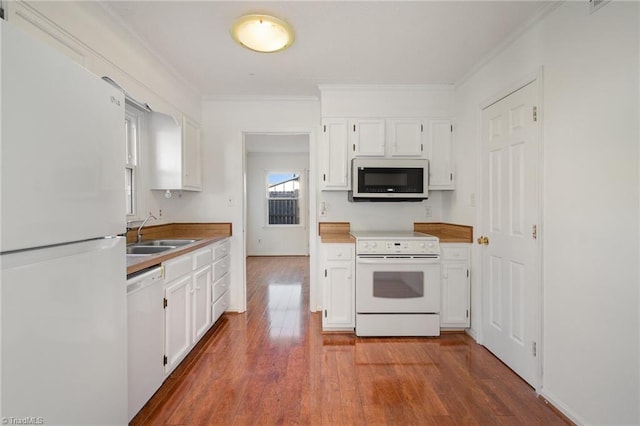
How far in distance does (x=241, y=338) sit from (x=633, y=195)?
2.82 m

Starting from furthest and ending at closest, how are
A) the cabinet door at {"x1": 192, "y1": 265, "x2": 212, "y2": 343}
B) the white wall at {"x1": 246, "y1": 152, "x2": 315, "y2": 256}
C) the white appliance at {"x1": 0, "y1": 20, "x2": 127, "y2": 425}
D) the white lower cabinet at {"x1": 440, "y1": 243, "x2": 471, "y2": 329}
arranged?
the white wall at {"x1": 246, "y1": 152, "x2": 315, "y2": 256}
the white lower cabinet at {"x1": 440, "y1": 243, "x2": 471, "y2": 329}
the cabinet door at {"x1": 192, "y1": 265, "x2": 212, "y2": 343}
the white appliance at {"x1": 0, "y1": 20, "x2": 127, "y2": 425}

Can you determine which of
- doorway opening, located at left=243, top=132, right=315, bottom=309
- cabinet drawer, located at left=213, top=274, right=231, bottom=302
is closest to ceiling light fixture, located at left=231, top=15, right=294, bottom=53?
cabinet drawer, located at left=213, top=274, right=231, bottom=302

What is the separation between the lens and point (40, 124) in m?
0.89

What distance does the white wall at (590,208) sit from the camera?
133cm

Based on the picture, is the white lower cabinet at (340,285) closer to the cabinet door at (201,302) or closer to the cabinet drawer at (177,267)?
the cabinet door at (201,302)

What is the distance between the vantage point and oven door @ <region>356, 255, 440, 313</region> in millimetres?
2680

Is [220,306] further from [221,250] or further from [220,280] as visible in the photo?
[221,250]

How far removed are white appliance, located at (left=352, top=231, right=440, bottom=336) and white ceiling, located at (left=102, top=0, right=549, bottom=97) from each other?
5.22 feet

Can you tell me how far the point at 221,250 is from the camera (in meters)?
2.99

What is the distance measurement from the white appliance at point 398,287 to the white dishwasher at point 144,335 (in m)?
1.65

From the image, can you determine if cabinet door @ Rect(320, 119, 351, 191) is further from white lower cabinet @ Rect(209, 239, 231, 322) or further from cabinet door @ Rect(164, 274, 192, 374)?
cabinet door @ Rect(164, 274, 192, 374)

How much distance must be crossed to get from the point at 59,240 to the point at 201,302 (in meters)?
1.66

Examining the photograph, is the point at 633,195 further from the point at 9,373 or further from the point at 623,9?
the point at 9,373

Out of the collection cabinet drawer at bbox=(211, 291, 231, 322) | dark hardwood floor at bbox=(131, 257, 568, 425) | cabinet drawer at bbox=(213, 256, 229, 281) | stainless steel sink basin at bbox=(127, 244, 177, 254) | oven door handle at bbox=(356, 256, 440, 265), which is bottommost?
dark hardwood floor at bbox=(131, 257, 568, 425)
